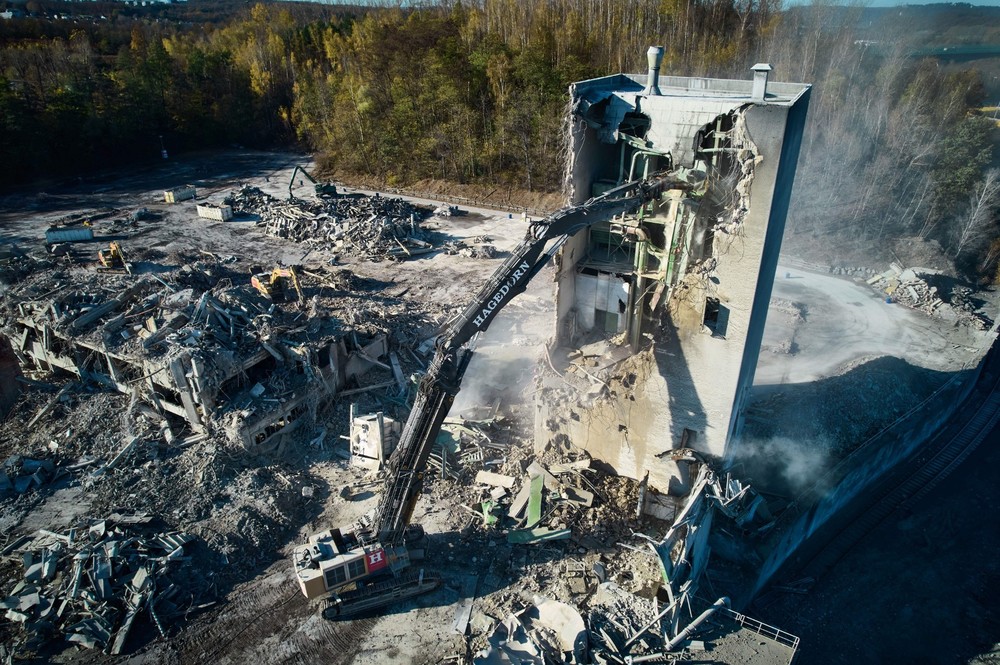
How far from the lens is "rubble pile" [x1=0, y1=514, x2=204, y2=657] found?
11172mm

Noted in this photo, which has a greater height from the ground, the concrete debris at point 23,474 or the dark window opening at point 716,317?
the dark window opening at point 716,317

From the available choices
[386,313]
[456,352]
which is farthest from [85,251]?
[456,352]

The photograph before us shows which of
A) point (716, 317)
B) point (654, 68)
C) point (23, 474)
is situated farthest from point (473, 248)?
point (23, 474)

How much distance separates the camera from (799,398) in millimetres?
17625

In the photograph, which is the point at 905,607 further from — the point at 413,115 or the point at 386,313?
the point at 413,115

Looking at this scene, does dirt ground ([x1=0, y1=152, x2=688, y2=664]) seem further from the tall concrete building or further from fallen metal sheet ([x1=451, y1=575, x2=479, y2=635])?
the tall concrete building

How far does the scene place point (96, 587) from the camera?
11.6 metres

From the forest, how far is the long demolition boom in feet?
78.3

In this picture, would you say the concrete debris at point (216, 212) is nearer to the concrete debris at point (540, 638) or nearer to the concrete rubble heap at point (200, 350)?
the concrete rubble heap at point (200, 350)

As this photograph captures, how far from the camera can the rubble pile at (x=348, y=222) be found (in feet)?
102

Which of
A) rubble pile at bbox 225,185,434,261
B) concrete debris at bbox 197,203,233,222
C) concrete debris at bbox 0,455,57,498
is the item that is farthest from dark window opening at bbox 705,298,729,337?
concrete debris at bbox 197,203,233,222

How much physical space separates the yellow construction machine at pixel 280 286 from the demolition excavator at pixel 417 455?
45.5 ft

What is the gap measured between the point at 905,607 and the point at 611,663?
9.43 meters

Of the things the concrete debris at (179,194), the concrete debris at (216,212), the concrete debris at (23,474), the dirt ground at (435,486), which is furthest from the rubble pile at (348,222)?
the concrete debris at (23,474)
